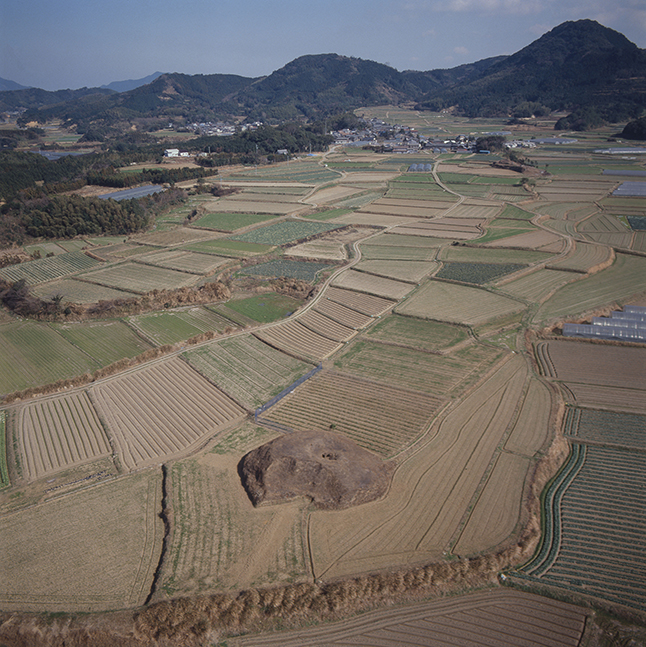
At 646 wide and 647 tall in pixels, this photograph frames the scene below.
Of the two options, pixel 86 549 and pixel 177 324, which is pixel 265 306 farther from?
pixel 86 549

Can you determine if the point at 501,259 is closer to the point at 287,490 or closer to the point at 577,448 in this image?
the point at 577,448

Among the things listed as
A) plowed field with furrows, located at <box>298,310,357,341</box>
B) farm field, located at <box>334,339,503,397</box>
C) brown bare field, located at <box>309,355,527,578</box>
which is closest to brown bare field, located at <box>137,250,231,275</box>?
plowed field with furrows, located at <box>298,310,357,341</box>

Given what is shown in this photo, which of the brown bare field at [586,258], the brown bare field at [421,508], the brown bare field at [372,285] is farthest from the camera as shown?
the brown bare field at [586,258]

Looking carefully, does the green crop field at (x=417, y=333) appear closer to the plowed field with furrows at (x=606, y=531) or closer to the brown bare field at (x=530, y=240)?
the plowed field with furrows at (x=606, y=531)

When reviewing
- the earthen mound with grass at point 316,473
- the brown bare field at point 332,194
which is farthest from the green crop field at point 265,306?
the brown bare field at point 332,194

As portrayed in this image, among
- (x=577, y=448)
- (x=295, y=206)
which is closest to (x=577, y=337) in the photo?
(x=577, y=448)

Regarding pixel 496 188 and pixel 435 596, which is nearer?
pixel 435 596

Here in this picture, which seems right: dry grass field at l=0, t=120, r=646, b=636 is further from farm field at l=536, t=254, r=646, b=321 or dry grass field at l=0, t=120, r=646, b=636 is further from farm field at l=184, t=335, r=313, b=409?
farm field at l=536, t=254, r=646, b=321
